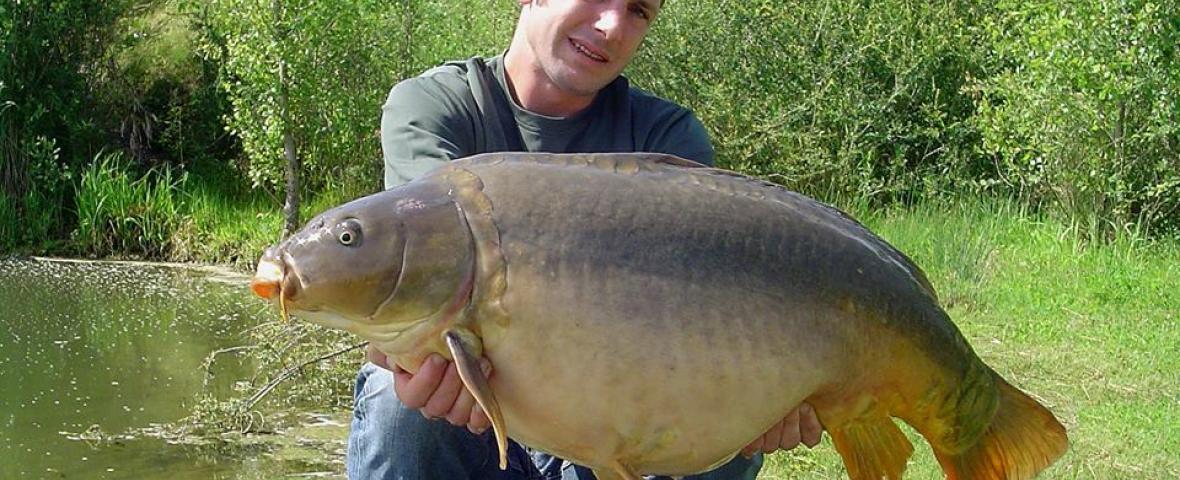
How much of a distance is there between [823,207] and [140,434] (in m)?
4.14

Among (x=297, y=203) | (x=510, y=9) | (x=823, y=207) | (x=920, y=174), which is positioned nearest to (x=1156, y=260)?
(x=920, y=174)

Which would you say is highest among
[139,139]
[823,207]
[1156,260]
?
[823,207]

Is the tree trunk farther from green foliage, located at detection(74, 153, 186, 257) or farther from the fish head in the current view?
the fish head

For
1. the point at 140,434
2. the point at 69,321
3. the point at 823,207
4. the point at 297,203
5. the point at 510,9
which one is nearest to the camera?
the point at 823,207

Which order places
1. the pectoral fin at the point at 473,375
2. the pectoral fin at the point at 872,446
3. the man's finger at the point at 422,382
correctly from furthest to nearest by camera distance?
the pectoral fin at the point at 872,446, the man's finger at the point at 422,382, the pectoral fin at the point at 473,375

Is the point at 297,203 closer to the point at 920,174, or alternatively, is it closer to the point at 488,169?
the point at 920,174

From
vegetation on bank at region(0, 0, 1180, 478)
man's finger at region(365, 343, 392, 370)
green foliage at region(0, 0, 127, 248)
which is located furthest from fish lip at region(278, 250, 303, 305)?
green foliage at region(0, 0, 127, 248)

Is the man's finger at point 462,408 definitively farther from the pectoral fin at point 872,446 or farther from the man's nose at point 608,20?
the man's nose at point 608,20

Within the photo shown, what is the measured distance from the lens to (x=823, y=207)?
2.30 m

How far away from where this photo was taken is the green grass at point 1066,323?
455cm

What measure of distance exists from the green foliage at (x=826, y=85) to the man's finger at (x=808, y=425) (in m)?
8.42

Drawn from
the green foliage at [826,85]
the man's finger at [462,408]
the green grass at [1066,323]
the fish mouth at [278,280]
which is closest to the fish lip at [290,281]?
the fish mouth at [278,280]

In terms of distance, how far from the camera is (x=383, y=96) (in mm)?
10336

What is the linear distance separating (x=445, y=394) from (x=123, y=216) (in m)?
8.68
